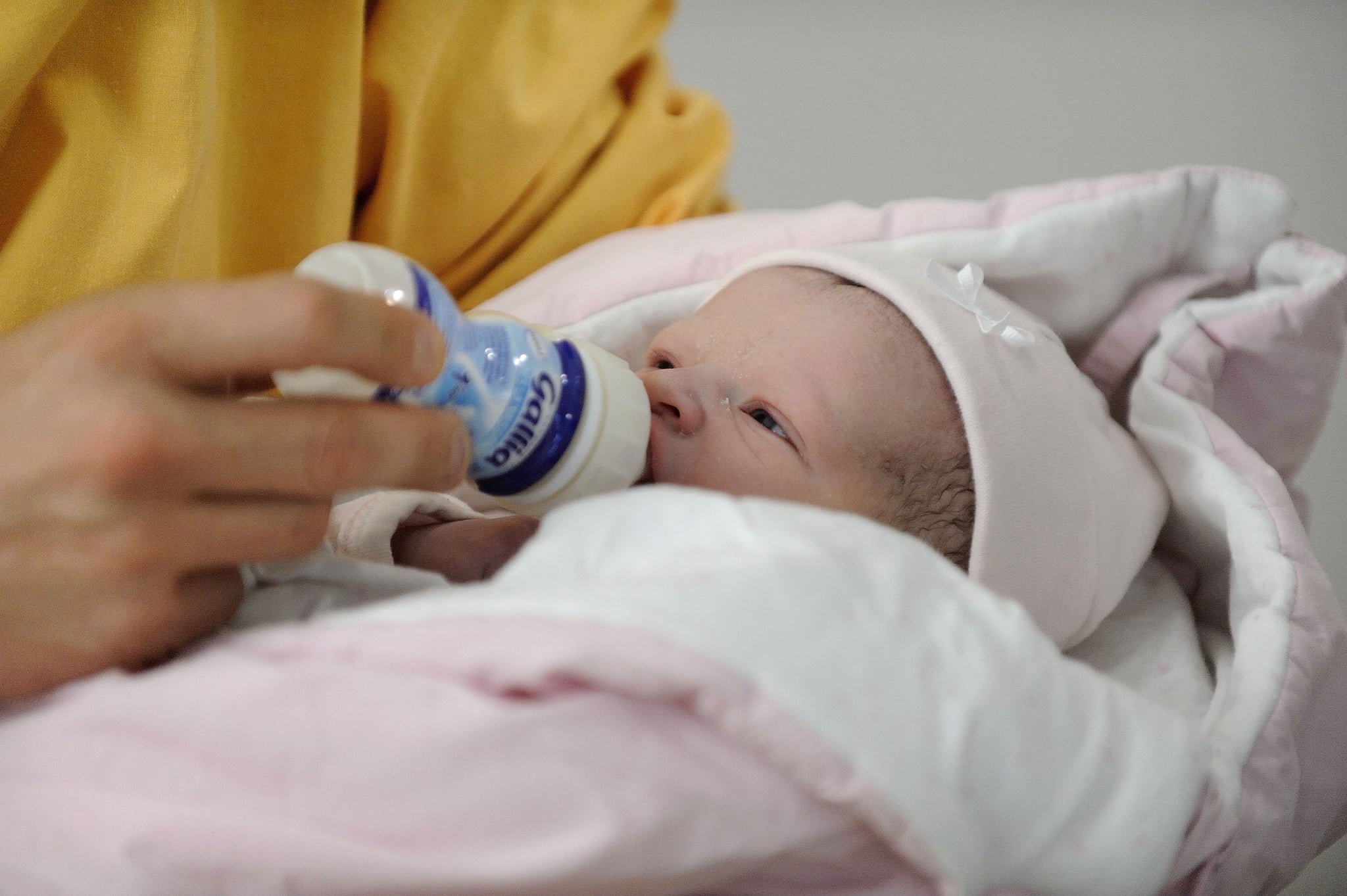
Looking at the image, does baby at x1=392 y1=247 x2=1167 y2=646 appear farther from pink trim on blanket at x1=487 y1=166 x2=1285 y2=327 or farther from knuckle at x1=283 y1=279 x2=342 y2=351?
knuckle at x1=283 y1=279 x2=342 y2=351

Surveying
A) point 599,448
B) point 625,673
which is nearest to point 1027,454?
point 599,448

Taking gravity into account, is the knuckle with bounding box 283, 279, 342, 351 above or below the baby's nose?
above

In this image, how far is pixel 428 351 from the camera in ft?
1.54

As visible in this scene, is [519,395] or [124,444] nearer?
[124,444]

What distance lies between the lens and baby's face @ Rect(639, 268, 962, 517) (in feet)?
2.38

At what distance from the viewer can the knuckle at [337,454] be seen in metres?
0.45

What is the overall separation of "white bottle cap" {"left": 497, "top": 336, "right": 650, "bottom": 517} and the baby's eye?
11 centimetres

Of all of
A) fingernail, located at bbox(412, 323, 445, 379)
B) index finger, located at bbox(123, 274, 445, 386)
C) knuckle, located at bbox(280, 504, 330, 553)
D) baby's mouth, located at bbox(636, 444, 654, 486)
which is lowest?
baby's mouth, located at bbox(636, 444, 654, 486)

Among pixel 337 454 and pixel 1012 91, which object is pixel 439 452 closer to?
pixel 337 454

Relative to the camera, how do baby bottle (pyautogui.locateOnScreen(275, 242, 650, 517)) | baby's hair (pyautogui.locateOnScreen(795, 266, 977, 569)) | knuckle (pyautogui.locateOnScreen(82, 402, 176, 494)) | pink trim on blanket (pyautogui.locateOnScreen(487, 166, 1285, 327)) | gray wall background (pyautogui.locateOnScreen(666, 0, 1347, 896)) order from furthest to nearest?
gray wall background (pyautogui.locateOnScreen(666, 0, 1347, 896)) < pink trim on blanket (pyautogui.locateOnScreen(487, 166, 1285, 327)) < baby's hair (pyautogui.locateOnScreen(795, 266, 977, 569)) < baby bottle (pyautogui.locateOnScreen(275, 242, 650, 517)) < knuckle (pyautogui.locateOnScreen(82, 402, 176, 494))

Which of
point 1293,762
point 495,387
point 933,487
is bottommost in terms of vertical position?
point 1293,762

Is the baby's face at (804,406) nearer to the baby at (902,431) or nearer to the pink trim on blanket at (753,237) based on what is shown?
the baby at (902,431)

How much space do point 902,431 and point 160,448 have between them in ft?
1.60

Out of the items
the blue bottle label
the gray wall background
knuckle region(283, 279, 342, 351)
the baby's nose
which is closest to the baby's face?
the baby's nose
